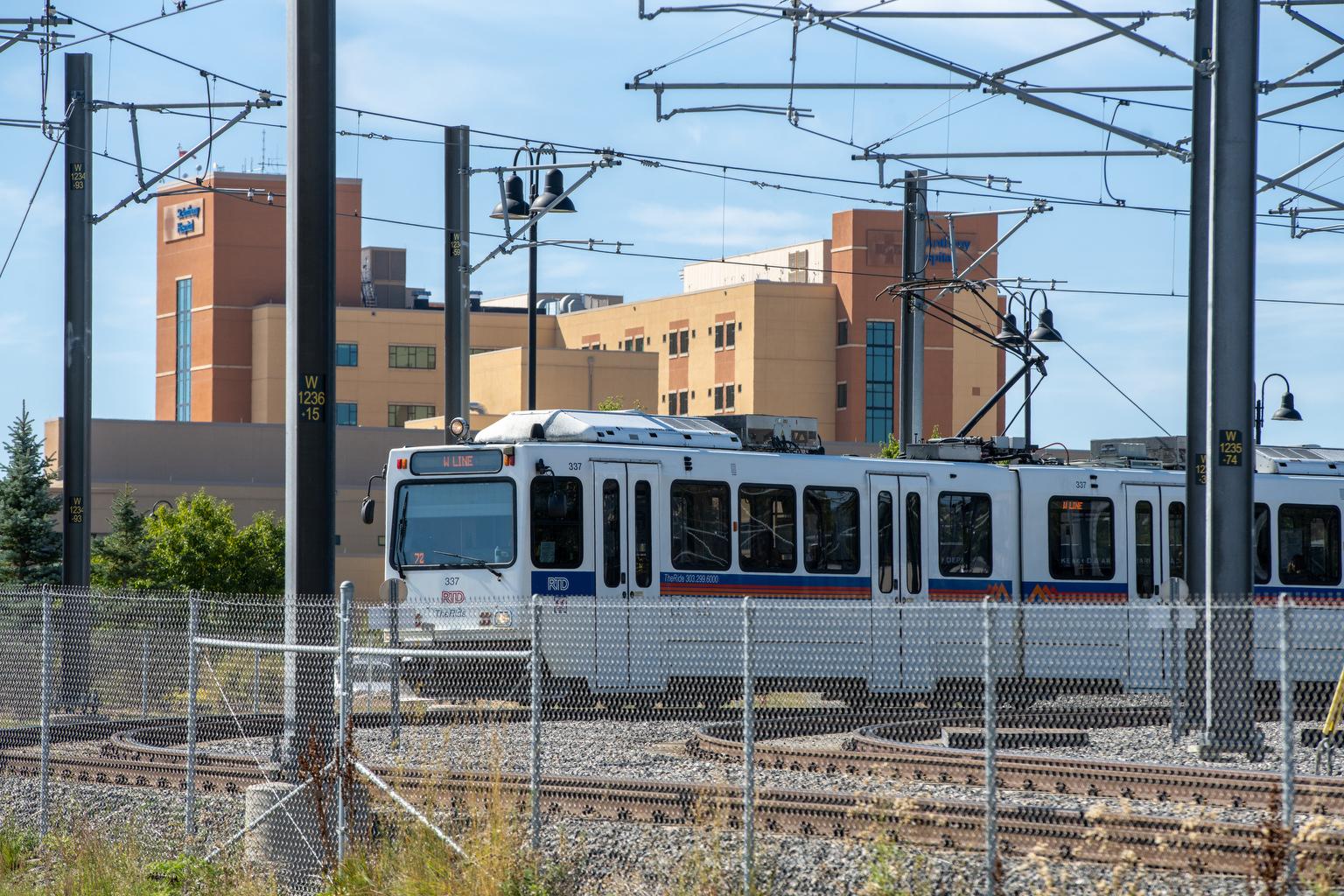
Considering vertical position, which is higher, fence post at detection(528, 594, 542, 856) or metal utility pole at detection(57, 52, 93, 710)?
metal utility pole at detection(57, 52, 93, 710)

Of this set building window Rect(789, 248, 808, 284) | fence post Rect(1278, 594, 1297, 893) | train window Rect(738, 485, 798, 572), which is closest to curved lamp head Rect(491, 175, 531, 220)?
train window Rect(738, 485, 798, 572)

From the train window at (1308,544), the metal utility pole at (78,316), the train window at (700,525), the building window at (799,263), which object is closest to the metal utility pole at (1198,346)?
the train window at (700,525)

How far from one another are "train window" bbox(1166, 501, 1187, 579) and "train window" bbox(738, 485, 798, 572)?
600 centimetres

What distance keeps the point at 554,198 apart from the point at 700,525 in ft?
26.7

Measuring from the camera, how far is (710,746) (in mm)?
16422

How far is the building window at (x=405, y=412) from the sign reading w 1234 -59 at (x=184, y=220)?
49.0 feet

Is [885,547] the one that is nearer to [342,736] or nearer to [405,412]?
[342,736]

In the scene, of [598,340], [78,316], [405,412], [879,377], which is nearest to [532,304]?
[78,316]

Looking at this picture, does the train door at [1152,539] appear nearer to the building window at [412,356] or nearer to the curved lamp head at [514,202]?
the curved lamp head at [514,202]

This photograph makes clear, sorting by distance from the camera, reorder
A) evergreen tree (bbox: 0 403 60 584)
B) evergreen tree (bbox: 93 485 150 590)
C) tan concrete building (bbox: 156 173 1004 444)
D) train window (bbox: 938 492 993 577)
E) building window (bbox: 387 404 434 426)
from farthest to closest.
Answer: building window (bbox: 387 404 434 426) → tan concrete building (bbox: 156 173 1004 444) → evergreen tree (bbox: 93 485 150 590) → evergreen tree (bbox: 0 403 60 584) → train window (bbox: 938 492 993 577)

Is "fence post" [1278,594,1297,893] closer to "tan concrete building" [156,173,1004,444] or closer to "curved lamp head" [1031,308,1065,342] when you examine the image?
"curved lamp head" [1031,308,1065,342]

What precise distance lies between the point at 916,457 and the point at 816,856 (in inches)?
540

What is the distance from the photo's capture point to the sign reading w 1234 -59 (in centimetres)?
9850

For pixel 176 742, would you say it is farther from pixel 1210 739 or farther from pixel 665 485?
pixel 1210 739
